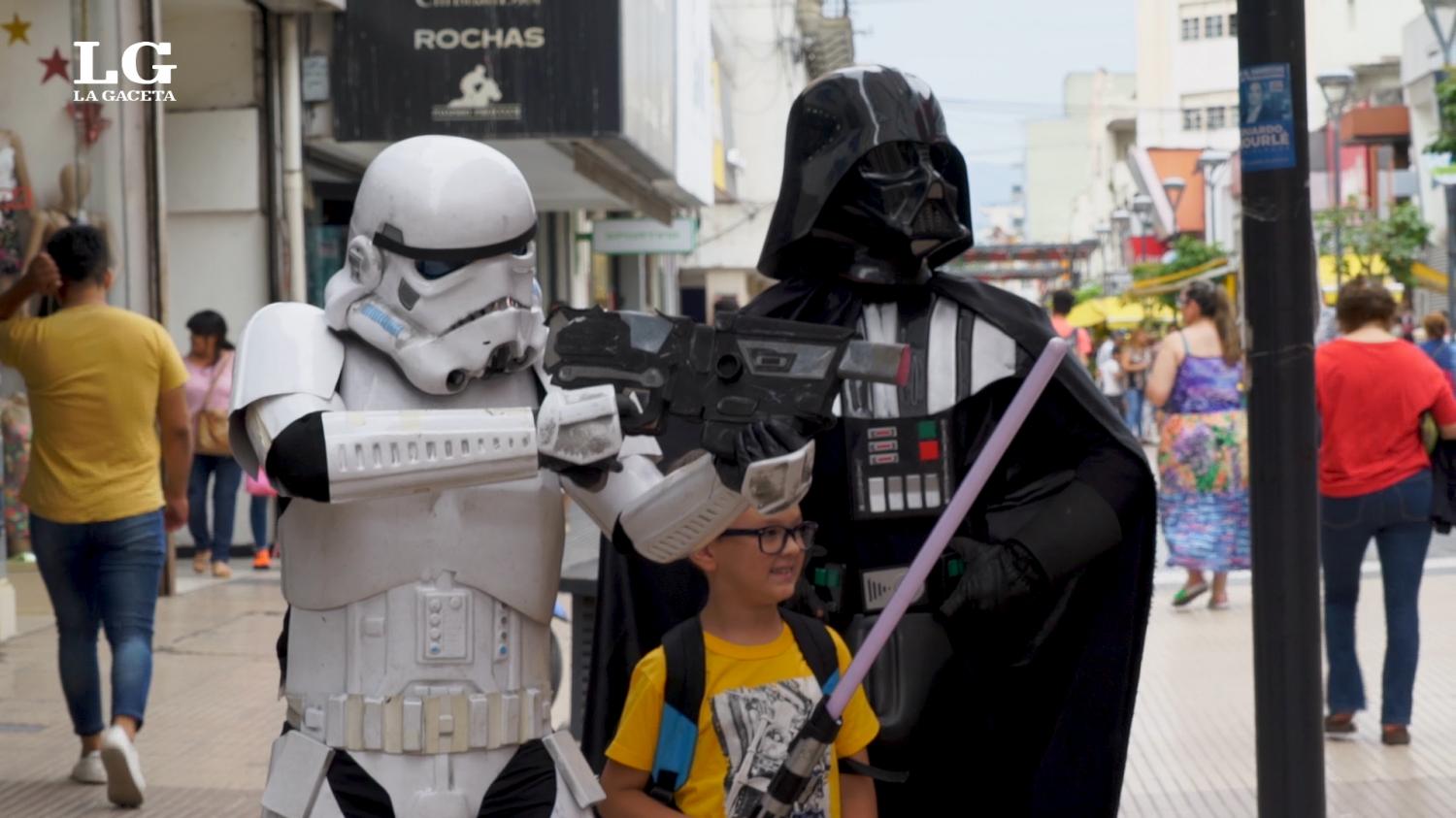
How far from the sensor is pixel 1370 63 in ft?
167

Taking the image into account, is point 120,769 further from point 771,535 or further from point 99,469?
point 771,535

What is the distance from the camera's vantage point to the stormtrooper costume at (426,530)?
2.94m

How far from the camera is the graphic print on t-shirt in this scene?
10.2 feet

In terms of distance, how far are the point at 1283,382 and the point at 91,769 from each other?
12.8ft

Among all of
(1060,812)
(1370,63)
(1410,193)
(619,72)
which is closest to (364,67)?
(619,72)

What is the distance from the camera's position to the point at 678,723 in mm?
3105

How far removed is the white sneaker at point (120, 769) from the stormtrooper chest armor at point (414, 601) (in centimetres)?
301

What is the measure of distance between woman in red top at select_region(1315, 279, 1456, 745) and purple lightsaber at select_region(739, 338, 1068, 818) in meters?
4.27

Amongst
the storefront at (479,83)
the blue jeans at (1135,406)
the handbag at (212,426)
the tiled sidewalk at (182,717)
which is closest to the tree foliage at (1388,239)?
the blue jeans at (1135,406)

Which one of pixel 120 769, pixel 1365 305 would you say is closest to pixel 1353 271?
pixel 1365 305

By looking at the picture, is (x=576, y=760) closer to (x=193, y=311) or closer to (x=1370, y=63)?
(x=193, y=311)

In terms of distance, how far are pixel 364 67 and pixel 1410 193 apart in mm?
31368

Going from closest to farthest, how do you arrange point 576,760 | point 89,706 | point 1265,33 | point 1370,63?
point 576,760, point 1265,33, point 89,706, point 1370,63

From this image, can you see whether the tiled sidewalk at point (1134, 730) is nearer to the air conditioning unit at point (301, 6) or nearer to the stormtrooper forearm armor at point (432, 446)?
the stormtrooper forearm armor at point (432, 446)
